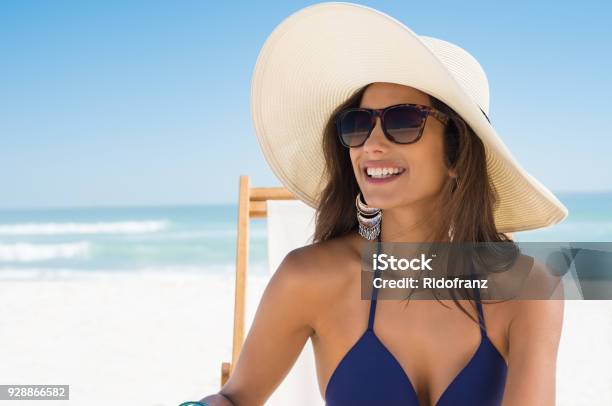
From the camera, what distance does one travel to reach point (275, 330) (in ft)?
7.11

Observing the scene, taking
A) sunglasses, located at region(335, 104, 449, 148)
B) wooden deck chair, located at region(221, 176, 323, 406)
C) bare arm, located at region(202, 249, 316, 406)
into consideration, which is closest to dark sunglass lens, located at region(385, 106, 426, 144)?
sunglasses, located at region(335, 104, 449, 148)

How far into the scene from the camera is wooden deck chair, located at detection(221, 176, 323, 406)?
2.92 m

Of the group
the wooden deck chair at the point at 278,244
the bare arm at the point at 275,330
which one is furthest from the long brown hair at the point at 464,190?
the wooden deck chair at the point at 278,244

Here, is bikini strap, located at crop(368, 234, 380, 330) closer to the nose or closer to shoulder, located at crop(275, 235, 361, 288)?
shoulder, located at crop(275, 235, 361, 288)

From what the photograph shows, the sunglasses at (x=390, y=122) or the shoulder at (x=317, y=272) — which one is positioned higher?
the sunglasses at (x=390, y=122)

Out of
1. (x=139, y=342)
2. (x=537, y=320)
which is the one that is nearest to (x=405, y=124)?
(x=537, y=320)

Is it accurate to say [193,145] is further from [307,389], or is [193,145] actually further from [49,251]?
[307,389]

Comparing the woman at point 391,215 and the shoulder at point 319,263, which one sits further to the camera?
the shoulder at point 319,263

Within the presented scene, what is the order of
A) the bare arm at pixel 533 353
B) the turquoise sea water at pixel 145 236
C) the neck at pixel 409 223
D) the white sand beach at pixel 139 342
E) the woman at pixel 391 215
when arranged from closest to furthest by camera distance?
the bare arm at pixel 533 353 < the woman at pixel 391 215 < the neck at pixel 409 223 < the white sand beach at pixel 139 342 < the turquoise sea water at pixel 145 236

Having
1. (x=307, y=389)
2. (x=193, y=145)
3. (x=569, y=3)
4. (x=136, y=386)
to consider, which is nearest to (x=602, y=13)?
(x=569, y=3)

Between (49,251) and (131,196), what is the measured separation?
311 inches

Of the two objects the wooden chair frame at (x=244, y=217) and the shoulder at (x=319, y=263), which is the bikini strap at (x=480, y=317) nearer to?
the shoulder at (x=319, y=263)

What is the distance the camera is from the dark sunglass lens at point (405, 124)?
6.38 ft

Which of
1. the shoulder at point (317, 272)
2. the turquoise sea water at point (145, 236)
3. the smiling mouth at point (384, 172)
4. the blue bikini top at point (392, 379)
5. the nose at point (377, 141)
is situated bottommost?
the turquoise sea water at point (145, 236)
